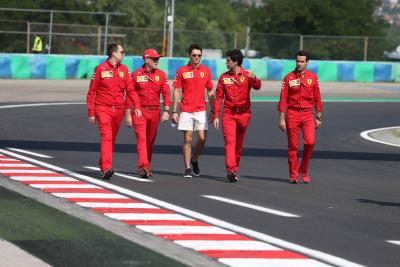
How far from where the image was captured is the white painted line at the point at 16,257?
859 cm

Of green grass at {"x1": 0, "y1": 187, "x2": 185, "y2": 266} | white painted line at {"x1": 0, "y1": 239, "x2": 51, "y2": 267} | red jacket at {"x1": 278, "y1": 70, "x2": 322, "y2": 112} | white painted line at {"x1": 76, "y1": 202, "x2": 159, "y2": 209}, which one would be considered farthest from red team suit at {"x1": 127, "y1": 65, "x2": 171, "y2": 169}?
white painted line at {"x1": 0, "y1": 239, "x2": 51, "y2": 267}

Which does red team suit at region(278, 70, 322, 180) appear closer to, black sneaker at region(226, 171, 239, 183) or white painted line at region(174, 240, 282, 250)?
black sneaker at region(226, 171, 239, 183)

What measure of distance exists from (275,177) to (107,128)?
2.41 meters

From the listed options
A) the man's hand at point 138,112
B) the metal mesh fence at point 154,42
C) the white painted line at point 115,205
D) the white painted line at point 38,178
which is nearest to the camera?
the white painted line at point 115,205

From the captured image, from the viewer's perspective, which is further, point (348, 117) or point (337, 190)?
point (348, 117)

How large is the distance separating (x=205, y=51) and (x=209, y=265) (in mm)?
50874

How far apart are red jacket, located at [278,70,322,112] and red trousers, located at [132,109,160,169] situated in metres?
1.63

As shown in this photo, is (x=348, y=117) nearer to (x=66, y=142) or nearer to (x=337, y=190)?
(x=66, y=142)

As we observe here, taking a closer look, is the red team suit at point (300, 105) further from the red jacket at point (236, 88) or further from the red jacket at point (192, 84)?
the red jacket at point (192, 84)

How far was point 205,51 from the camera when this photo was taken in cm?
5941

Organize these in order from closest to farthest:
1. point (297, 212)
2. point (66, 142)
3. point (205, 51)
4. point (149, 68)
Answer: point (297, 212), point (149, 68), point (66, 142), point (205, 51)

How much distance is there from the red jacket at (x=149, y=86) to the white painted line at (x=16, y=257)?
615cm

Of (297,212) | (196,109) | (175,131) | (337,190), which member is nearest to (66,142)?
(175,131)

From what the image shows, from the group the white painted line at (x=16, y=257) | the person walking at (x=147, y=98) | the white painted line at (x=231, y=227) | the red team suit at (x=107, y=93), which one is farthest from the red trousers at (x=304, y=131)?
the white painted line at (x=16, y=257)
